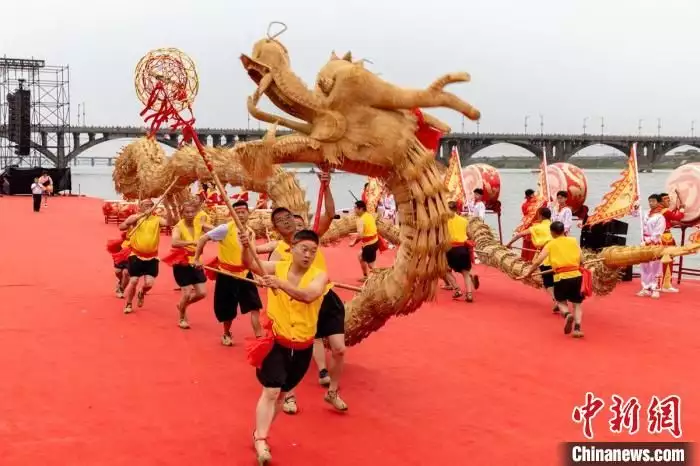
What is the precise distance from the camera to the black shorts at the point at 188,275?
6.17 metres

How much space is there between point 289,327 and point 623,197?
7.10 metres

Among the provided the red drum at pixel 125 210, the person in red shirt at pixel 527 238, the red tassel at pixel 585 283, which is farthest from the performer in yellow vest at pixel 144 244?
the red drum at pixel 125 210

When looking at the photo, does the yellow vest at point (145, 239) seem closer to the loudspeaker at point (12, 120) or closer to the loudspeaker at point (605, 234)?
the loudspeaker at point (605, 234)

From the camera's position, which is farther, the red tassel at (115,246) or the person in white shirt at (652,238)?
the person in white shirt at (652,238)

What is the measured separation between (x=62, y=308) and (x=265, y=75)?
4363 millimetres

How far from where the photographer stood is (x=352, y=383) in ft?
15.6

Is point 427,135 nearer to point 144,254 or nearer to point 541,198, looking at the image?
point 144,254

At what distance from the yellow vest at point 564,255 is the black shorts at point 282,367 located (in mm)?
3663

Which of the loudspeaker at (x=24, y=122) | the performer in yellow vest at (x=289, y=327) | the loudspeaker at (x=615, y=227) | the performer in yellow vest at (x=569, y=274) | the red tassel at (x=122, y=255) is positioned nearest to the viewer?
the performer in yellow vest at (x=289, y=327)

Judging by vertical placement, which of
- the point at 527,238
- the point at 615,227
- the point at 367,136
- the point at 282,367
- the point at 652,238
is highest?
the point at 367,136

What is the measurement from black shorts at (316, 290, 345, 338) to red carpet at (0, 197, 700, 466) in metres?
0.54

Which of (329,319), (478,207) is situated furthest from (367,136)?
(478,207)

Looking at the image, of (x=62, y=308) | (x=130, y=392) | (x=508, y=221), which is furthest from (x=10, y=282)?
(x=508, y=221)

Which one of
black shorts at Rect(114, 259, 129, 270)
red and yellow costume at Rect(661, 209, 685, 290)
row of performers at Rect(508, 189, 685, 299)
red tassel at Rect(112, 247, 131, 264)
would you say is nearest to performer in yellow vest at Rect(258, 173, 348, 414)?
red tassel at Rect(112, 247, 131, 264)
